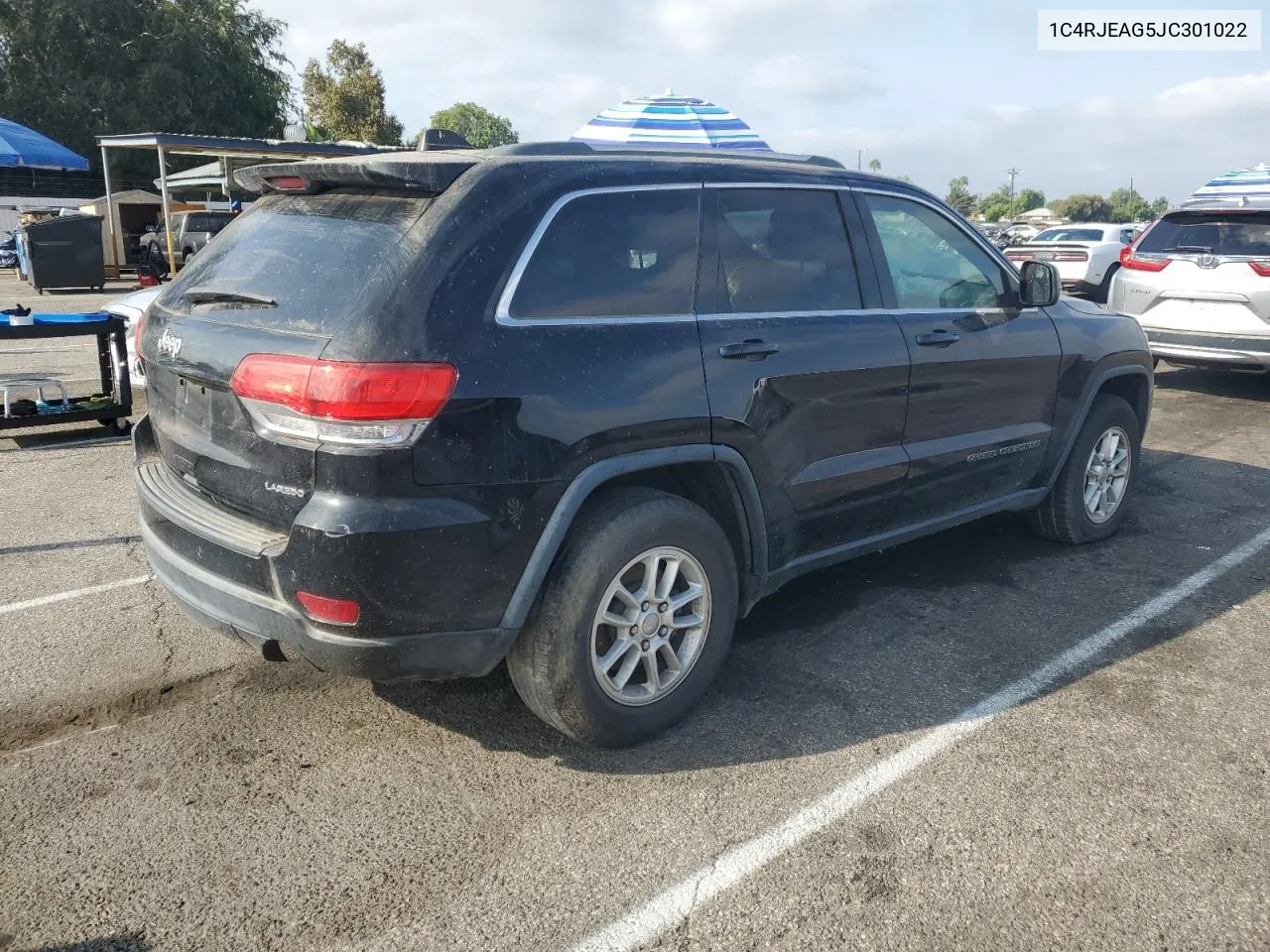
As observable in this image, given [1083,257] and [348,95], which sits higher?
[348,95]

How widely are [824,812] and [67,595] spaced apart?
135 inches

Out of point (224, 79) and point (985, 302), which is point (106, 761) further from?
point (224, 79)

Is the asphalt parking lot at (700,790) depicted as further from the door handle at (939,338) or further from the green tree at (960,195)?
the green tree at (960,195)

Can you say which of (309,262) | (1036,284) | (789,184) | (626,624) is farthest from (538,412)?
(1036,284)

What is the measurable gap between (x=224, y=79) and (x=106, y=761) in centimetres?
3885

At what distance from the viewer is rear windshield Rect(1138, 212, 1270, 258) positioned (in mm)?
8961

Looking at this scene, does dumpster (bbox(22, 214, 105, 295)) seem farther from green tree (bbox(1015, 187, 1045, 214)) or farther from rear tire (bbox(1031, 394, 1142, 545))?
green tree (bbox(1015, 187, 1045, 214))

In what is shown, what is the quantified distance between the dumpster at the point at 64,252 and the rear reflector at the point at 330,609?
19.9 meters

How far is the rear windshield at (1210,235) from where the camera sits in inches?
353

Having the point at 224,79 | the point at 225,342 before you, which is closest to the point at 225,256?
the point at 225,342

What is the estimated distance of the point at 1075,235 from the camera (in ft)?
62.5

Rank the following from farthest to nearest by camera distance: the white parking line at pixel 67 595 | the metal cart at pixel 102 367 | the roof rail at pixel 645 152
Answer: the metal cart at pixel 102 367 < the white parking line at pixel 67 595 < the roof rail at pixel 645 152

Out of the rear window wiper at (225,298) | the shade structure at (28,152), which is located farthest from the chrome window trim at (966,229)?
the shade structure at (28,152)

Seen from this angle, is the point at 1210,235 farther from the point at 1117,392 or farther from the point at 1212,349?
the point at 1117,392
